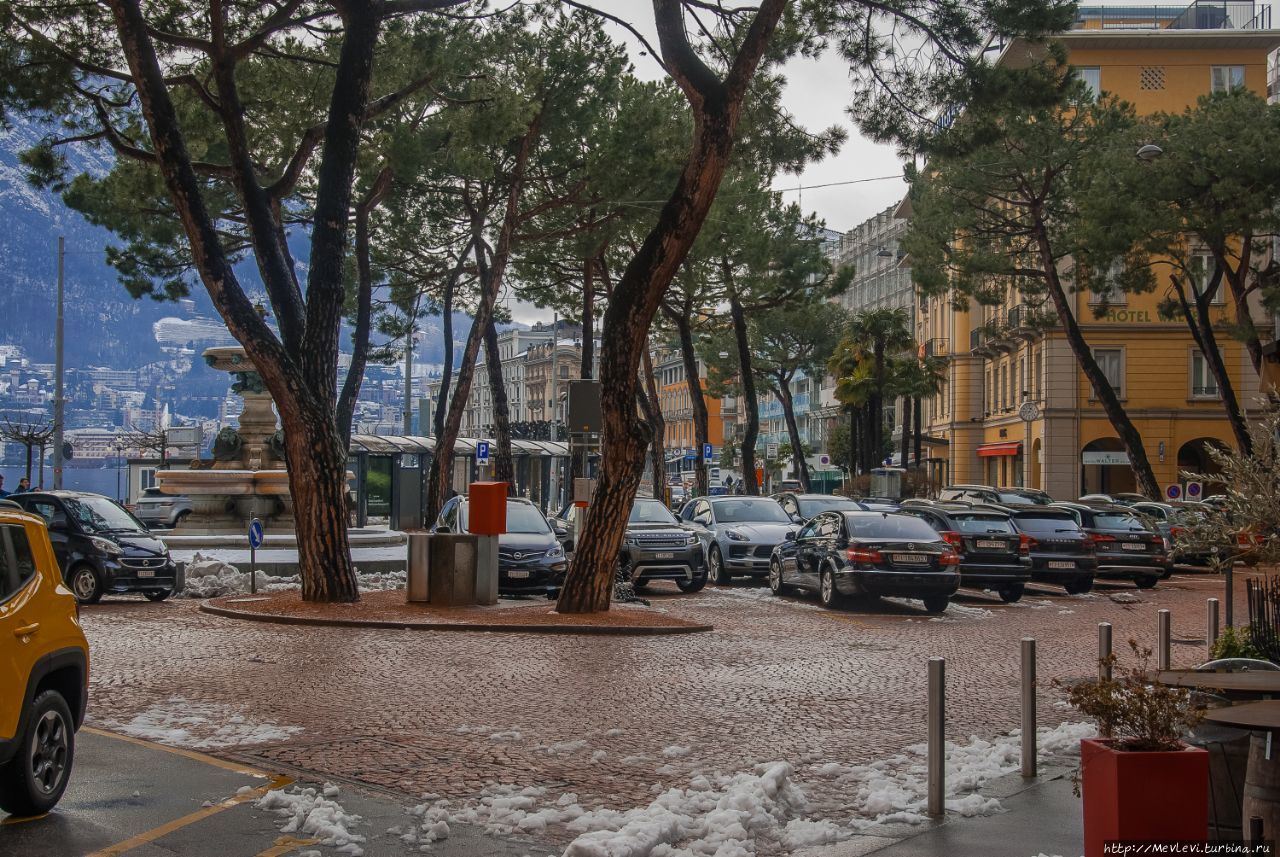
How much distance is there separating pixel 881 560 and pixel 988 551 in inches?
138

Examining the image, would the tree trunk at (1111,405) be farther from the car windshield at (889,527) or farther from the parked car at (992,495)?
the car windshield at (889,527)

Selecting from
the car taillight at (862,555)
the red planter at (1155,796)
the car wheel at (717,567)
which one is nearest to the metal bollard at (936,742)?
the red planter at (1155,796)

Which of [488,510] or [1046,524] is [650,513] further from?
[1046,524]

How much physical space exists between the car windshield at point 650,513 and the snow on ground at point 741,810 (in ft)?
54.7

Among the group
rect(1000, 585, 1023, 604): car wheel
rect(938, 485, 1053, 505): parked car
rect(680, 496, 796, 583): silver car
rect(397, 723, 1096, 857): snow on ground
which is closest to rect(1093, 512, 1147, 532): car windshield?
rect(938, 485, 1053, 505): parked car

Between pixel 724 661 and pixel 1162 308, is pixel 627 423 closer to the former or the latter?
pixel 724 661

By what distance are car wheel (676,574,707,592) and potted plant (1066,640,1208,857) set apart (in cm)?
1937

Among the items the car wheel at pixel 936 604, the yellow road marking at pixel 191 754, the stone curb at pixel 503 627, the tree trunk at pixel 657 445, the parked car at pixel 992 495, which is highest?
the tree trunk at pixel 657 445

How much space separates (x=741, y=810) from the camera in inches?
291

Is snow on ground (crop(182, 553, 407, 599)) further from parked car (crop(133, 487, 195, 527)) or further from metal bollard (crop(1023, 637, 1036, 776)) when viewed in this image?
parked car (crop(133, 487, 195, 527))

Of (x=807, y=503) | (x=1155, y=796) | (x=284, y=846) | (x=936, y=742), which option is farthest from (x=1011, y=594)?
(x=1155, y=796)

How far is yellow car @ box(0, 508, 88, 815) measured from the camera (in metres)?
7.02

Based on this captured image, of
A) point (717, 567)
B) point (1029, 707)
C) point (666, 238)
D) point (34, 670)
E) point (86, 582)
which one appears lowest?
point (86, 582)

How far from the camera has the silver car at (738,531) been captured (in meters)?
26.7
